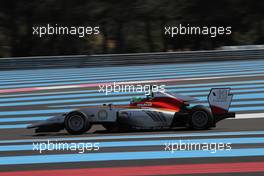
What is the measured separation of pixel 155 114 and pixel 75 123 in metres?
1.11

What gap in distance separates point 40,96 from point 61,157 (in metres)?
7.81

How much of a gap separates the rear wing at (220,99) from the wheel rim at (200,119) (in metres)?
0.16

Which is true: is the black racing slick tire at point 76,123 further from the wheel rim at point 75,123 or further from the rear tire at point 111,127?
the rear tire at point 111,127

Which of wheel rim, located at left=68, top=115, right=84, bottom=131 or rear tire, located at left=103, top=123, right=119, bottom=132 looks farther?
rear tire, located at left=103, top=123, right=119, bottom=132

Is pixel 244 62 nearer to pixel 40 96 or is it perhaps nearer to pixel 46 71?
pixel 46 71

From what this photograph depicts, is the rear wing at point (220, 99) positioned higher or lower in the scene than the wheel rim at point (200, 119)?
higher

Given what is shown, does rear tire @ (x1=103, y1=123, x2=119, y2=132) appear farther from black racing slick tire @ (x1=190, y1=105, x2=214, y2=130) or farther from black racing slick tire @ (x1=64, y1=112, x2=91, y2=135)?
black racing slick tire @ (x1=190, y1=105, x2=214, y2=130)

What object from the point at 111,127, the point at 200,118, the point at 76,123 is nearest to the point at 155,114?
the point at 200,118

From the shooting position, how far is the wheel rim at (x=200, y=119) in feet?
26.5

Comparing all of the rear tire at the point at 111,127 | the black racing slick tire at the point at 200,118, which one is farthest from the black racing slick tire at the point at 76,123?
the black racing slick tire at the point at 200,118

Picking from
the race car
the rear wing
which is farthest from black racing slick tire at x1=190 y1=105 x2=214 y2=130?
the rear wing

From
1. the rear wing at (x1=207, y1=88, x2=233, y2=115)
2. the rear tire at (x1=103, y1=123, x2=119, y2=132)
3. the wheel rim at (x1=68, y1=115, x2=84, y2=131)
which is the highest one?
the rear wing at (x1=207, y1=88, x2=233, y2=115)

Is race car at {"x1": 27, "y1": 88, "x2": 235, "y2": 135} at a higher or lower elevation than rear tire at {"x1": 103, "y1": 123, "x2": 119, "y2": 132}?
higher

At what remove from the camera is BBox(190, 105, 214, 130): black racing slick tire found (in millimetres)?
8023
